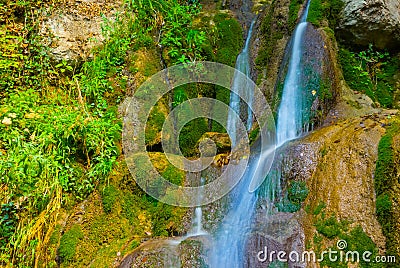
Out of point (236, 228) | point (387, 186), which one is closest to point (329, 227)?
point (387, 186)

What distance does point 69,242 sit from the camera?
4020 mm

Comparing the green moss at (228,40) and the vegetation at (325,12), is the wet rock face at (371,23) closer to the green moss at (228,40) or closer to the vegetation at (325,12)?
the vegetation at (325,12)

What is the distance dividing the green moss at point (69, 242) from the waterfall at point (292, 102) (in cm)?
294

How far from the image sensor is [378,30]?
6.35m

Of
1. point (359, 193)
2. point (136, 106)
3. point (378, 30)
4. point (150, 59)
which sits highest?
point (378, 30)

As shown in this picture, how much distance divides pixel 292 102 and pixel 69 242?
147 inches

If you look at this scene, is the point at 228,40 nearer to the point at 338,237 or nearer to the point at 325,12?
the point at 325,12

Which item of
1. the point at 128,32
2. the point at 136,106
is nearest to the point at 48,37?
the point at 128,32

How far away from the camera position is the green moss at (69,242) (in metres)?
3.94

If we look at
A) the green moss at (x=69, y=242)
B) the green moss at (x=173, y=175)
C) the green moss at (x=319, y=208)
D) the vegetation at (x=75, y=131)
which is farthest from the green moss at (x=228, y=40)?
the green moss at (x=69, y=242)

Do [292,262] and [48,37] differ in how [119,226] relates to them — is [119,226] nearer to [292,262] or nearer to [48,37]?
[292,262]

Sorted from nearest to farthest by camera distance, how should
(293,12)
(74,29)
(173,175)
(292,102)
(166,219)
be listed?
(166,219) → (173,175) → (292,102) → (74,29) → (293,12)

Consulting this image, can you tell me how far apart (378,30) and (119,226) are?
5.62 meters

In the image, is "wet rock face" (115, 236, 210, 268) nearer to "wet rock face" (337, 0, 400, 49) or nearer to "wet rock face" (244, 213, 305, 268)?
"wet rock face" (244, 213, 305, 268)
